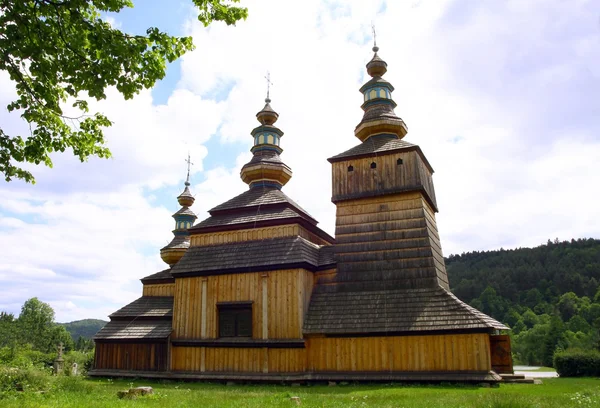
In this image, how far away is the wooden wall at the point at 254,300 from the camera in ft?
58.3

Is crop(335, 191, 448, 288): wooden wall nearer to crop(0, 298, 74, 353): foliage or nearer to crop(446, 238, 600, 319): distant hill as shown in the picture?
crop(0, 298, 74, 353): foliage

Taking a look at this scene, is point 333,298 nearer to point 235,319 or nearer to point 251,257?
point 251,257

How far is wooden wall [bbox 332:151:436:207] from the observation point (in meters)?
19.0

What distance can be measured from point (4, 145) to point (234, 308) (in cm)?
1135

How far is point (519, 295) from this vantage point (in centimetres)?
7125

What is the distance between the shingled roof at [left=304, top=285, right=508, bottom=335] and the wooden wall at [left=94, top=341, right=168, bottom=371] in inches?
277

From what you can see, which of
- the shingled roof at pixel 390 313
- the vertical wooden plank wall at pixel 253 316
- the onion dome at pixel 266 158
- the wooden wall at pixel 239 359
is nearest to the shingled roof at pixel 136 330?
the vertical wooden plank wall at pixel 253 316

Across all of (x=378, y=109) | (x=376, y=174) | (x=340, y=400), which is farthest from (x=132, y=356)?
(x=378, y=109)

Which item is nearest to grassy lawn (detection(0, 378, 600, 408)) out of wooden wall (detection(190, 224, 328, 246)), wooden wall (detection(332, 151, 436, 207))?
wooden wall (detection(190, 224, 328, 246))

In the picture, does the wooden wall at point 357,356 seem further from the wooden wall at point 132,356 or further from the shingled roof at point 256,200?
the shingled roof at point 256,200

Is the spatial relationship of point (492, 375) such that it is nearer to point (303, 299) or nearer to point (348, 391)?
point (348, 391)

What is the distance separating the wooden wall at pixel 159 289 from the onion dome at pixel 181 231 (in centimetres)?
259

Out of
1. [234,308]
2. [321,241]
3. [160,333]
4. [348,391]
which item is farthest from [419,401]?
[160,333]

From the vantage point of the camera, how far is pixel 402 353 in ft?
52.8
